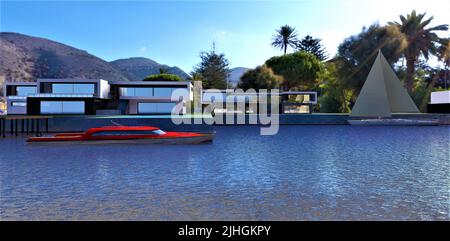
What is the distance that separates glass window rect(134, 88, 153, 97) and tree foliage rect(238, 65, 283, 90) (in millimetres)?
30216

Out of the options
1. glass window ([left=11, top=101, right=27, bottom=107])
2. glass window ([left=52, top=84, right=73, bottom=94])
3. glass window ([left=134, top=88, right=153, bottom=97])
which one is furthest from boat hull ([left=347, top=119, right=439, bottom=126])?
glass window ([left=11, top=101, right=27, bottom=107])

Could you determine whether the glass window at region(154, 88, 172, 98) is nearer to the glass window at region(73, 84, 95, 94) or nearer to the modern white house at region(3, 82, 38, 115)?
the glass window at region(73, 84, 95, 94)

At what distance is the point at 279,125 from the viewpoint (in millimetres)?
44656

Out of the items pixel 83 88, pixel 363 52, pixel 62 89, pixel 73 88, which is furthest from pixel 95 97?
pixel 363 52

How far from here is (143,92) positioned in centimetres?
6122

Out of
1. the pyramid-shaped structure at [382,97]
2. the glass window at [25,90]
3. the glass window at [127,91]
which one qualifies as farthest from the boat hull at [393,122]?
the glass window at [25,90]

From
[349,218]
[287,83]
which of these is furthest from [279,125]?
[287,83]

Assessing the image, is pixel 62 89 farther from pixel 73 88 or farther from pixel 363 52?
pixel 363 52

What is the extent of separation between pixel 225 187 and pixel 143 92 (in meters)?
53.2

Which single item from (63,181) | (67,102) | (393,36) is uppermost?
(393,36)
